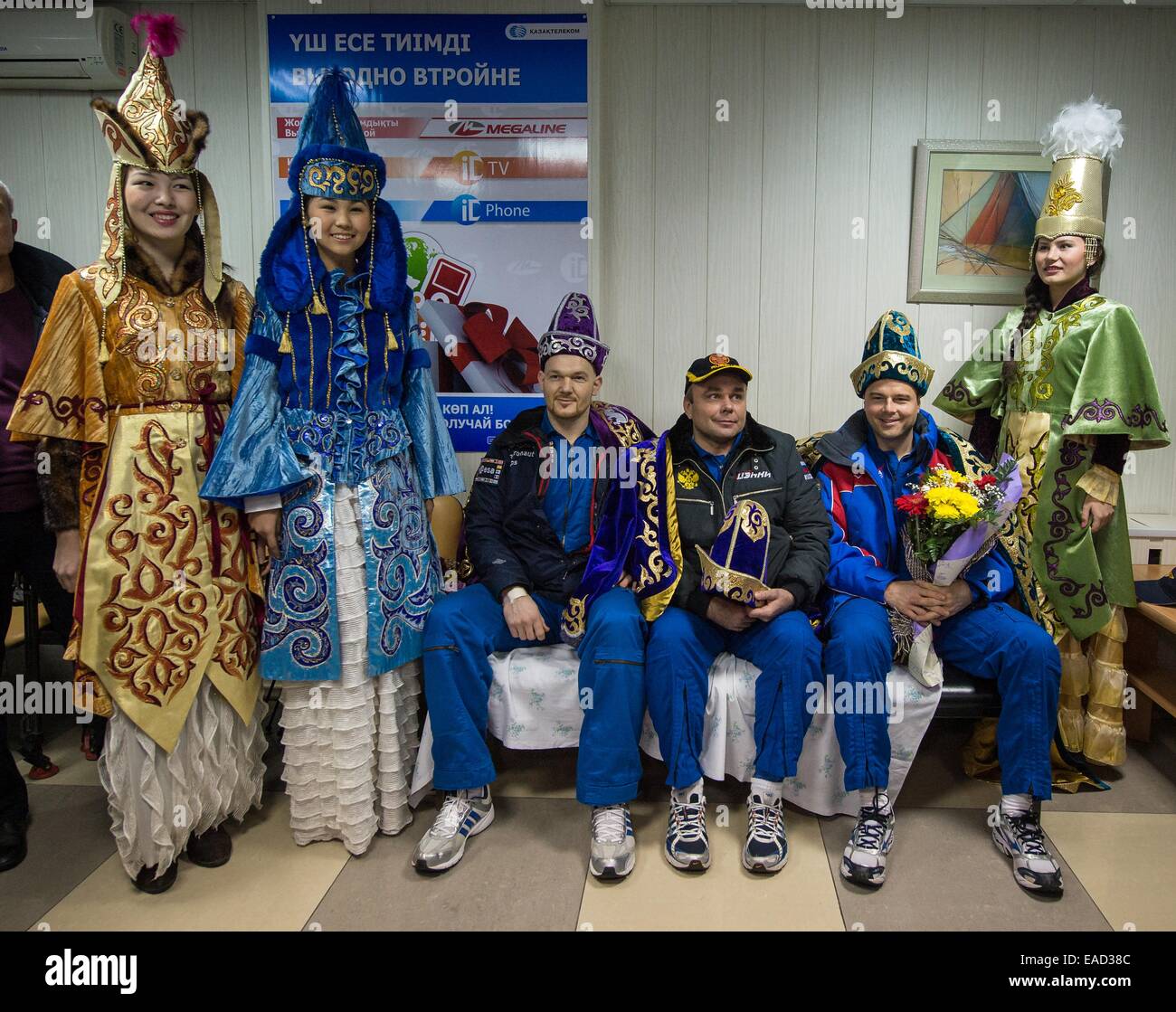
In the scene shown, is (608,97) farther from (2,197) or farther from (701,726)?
(701,726)

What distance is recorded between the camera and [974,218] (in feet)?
9.86

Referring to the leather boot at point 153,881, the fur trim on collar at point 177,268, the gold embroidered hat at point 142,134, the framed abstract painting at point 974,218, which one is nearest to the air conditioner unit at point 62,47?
the gold embroidered hat at point 142,134

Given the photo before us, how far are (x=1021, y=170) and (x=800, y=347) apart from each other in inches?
38.3

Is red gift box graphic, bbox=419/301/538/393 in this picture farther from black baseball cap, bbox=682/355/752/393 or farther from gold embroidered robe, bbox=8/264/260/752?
gold embroidered robe, bbox=8/264/260/752

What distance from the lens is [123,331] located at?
2002 mm

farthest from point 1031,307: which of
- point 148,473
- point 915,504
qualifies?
point 148,473

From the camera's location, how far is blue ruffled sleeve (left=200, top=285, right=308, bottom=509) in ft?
6.62

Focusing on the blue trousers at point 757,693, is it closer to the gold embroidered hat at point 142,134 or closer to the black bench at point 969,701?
the black bench at point 969,701

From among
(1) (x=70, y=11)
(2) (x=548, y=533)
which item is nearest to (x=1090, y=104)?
(2) (x=548, y=533)

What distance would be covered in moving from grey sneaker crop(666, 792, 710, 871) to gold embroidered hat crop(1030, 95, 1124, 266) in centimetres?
208

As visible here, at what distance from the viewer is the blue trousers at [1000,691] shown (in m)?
2.17

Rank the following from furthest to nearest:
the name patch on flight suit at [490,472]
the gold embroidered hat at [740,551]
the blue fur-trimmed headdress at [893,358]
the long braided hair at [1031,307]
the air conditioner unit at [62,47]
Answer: the air conditioner unit at [62,47]
the long braided hair at [1031,307]
the name patch on flight suit at [490,472]
the blue fur-trimmed headdress at [893,358]
the gold embroidered hat at [740,551]

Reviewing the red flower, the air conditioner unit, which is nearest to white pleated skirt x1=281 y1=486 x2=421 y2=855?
the red flower

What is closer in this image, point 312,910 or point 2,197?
point 312,910
